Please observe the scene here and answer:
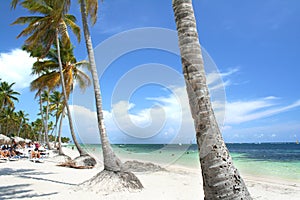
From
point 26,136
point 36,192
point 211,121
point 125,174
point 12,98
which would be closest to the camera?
point 211,121

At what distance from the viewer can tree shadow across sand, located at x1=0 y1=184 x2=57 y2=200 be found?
7016mm

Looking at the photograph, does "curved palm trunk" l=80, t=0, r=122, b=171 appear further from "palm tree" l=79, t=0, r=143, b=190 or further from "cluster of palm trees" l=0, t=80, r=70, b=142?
"cluster of palm trees" l=0, t=80, r=70, b=142

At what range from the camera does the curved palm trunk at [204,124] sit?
3061 millimetres

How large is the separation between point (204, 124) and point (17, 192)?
→ 23.3ft

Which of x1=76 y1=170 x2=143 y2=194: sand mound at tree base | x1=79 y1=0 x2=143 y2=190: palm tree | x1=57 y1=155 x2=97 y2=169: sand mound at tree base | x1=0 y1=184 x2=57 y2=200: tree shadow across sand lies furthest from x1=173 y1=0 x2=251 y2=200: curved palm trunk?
x1=57 y1=155 x2=97 y2=169: sand mound at tree base

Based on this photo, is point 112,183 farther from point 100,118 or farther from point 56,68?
point 56,68

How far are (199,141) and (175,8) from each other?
2.19 m

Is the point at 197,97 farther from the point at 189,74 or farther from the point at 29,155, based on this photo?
the point at 29,155

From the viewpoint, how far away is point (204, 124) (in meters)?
3.31

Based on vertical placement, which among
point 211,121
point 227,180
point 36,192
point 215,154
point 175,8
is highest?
point 175,8

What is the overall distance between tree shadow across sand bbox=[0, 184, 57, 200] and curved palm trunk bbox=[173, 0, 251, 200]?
20.1 feet

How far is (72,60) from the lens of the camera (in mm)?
20234

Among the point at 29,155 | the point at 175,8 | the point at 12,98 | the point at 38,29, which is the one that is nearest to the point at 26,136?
the point at 12,98

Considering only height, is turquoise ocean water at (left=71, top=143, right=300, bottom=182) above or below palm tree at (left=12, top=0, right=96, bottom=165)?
below
